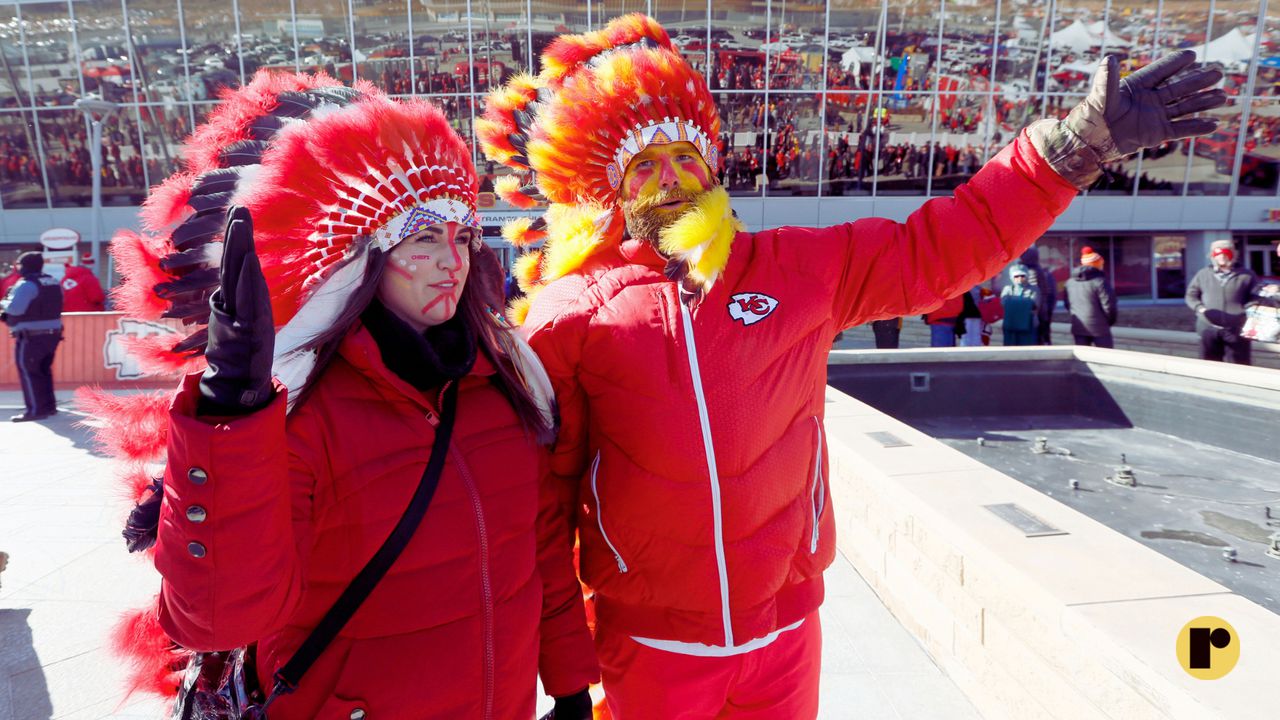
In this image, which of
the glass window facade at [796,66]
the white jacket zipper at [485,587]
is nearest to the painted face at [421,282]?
the white jacket zipper at [485,587]

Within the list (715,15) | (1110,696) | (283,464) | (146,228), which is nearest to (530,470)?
(283,464)

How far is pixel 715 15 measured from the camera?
64.4 feet

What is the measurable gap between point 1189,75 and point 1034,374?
17.7 feet

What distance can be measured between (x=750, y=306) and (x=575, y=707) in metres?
1.03

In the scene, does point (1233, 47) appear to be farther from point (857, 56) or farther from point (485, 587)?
point (485, 587)

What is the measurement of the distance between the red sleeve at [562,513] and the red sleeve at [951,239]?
704 mm

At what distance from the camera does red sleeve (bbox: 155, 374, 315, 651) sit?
3.69 feet

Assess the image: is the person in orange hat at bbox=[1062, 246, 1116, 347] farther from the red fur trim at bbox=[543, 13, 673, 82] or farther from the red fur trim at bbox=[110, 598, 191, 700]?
the red fur trim at bbox=[110, 598, 191, 700]

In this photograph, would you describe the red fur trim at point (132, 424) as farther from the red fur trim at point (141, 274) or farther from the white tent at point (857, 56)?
the white tent at point (857, 56)

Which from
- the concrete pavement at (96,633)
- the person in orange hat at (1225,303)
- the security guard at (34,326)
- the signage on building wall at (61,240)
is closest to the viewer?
the concrete pavement at (96,633)

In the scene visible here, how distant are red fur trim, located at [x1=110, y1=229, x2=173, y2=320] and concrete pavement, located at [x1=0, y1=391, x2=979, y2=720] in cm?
38

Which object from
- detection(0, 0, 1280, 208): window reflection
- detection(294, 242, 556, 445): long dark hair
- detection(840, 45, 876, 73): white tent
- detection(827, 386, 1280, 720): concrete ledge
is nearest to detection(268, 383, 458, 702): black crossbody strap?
detection(294, 242, 556, 445): long dark hair

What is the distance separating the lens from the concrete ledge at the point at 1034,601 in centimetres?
188

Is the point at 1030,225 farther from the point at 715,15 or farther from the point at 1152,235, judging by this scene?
the point at 1152,235
